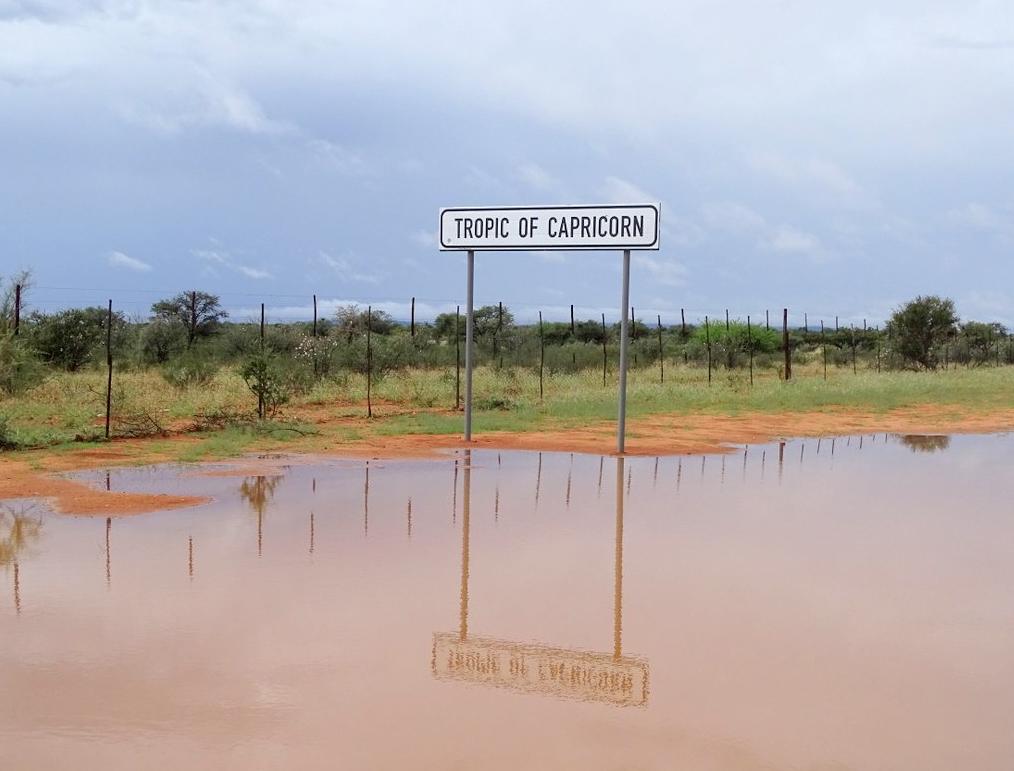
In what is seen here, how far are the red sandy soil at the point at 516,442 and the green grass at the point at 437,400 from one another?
799 millimetres

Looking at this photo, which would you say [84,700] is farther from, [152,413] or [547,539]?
[152,413]

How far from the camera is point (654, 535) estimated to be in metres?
10.2

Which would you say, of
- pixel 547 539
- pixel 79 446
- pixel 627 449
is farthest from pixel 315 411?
pixel 547 539

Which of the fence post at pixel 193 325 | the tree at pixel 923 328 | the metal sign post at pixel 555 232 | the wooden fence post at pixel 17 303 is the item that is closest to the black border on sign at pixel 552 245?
the metal sign post at pixel 555 232

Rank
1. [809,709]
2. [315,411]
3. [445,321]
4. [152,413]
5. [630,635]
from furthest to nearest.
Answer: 1. [445,321]
2. [315,411]
3. [152,413]
4. [630,635]
5. [809,709]

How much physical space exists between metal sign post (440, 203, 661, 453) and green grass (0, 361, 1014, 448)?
3648 mm

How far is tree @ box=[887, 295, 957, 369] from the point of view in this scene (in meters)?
50.7

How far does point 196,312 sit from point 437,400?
2456cm

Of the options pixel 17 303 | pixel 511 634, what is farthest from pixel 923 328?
pixel 511 634

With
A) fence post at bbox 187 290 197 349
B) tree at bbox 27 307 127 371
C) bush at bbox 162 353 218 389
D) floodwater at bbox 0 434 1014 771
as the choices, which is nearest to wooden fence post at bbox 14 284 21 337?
bush at bbox 162 353 218 389

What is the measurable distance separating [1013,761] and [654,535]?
17.0 ft

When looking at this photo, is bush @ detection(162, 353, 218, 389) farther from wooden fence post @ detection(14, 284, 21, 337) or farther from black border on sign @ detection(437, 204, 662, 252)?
black border on sign @ detection(437, 204, 662, 252)

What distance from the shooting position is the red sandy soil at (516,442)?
40.1 feet

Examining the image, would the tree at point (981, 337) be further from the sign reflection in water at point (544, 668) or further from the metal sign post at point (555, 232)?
the sign reflection in water at point (544, 668)
